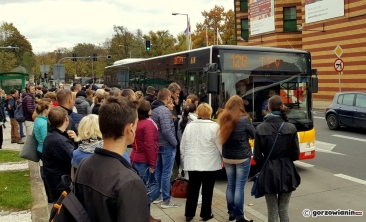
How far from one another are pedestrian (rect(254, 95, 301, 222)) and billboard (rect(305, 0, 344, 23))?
26485 mm

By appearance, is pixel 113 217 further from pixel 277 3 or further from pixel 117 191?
pixel 277 3

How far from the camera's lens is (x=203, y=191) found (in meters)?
5.57

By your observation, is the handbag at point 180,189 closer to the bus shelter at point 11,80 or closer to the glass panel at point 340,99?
Answer: the glass panel at point 340,99

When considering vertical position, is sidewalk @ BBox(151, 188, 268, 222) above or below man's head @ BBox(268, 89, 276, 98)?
below

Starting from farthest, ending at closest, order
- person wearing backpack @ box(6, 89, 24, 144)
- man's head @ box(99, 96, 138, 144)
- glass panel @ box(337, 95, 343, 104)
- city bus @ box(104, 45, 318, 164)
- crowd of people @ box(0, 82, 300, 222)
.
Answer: glass panel @ box(337, 95, 343, 104)
person wearing backpack @ box(6, 89, 24, 144)
city bus @ box(104, 45, 318, 164)
crowd of people @ box(0, 82, 300, 222)
man's head @ box(99, 96, 138, 144)

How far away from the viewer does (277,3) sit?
120 feet

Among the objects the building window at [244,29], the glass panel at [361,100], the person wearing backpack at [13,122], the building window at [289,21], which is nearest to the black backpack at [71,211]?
the person wearing backpack at [13,122]

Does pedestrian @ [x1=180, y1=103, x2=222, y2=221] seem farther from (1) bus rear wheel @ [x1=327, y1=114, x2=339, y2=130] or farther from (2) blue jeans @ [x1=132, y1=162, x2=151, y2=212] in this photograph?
(1) bus rear wheel @ [x1=327, y1=114, x2=339, y2=130]

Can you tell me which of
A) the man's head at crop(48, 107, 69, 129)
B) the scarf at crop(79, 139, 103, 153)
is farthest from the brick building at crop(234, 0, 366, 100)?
the scarf at crop(79, 139, 103, 153)

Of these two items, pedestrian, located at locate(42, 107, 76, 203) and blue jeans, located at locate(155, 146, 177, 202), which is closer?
pedestrian, located at locate(42, 107, 76, 203)

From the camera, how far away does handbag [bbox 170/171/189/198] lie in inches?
258

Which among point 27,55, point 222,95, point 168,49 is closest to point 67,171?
point 222,95

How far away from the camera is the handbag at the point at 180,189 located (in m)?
6.54

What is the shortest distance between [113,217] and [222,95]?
661cm
